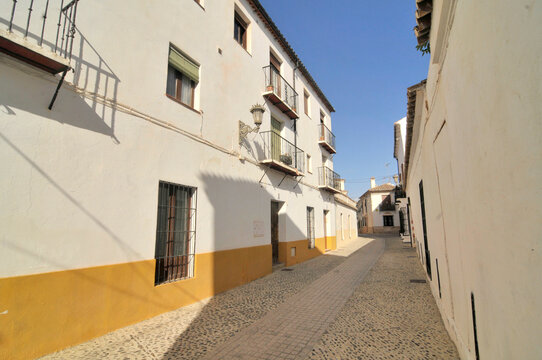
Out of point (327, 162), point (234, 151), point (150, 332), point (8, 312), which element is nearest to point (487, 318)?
point (150, 332)

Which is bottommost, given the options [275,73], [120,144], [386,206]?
[120,144]

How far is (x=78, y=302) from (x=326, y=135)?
565 inches

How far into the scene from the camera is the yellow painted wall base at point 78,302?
10.2ft

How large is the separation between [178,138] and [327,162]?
12.1 metres

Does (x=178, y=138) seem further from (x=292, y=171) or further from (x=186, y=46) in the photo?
(x=292, y=171)

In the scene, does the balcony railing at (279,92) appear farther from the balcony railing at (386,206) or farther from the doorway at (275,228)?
the balcony railing at (386,206)

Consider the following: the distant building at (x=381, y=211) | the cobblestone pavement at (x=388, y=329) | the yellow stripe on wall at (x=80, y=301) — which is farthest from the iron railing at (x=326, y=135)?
the distant building at (x=381, y=211)

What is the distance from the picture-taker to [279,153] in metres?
10.4

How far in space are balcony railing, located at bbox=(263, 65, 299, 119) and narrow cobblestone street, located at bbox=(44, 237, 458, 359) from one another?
631 cm

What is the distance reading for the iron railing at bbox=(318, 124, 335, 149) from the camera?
606 inches

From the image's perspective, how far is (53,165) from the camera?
3648 millimetres

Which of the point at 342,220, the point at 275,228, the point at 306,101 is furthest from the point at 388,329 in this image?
the point at 342,220

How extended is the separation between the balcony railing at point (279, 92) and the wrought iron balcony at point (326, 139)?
3.60 metres

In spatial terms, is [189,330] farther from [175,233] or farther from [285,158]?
[285,158]
